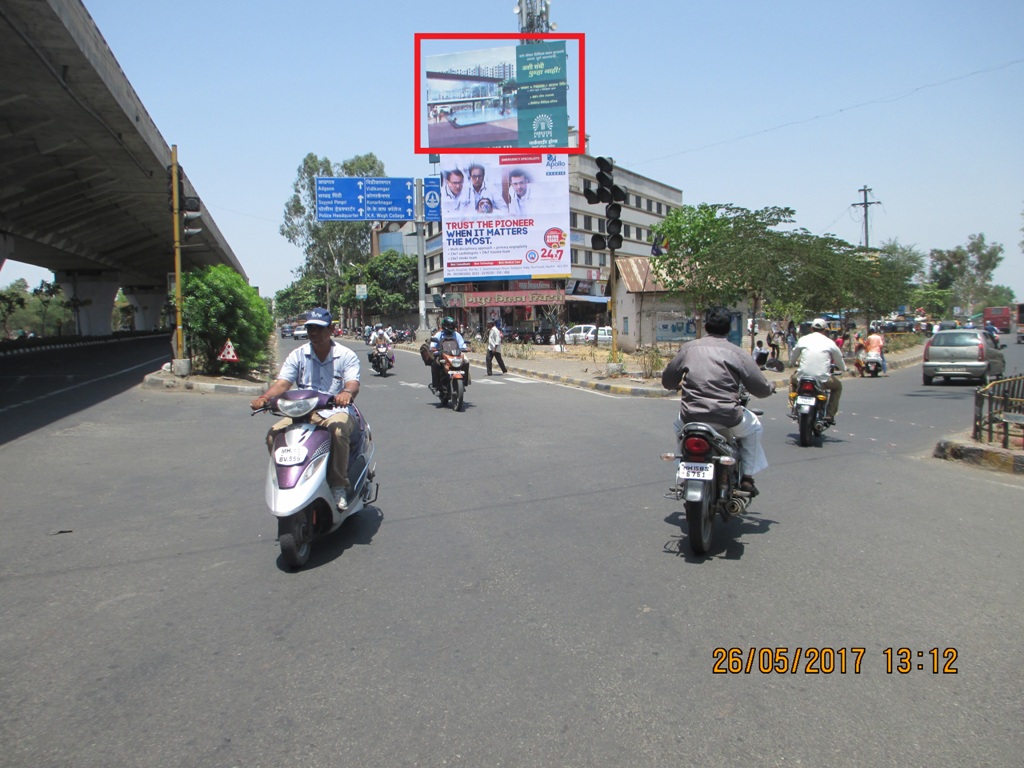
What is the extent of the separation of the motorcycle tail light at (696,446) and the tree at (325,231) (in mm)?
54998

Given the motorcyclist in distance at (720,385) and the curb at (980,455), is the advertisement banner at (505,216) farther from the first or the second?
the motorcyclist in distance at (720,385)

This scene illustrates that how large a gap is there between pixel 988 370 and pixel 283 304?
143 metres

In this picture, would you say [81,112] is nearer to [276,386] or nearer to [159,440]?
[159,440]

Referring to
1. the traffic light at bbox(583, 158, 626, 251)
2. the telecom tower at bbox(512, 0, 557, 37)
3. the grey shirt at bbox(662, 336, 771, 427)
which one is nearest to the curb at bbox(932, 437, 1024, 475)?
the grey shirt at bbox(662, 336, 771, 427)

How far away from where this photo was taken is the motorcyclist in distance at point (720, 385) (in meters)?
5.22

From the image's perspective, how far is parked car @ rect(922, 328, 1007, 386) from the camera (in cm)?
1992

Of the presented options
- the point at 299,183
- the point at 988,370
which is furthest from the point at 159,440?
the point at 299,183

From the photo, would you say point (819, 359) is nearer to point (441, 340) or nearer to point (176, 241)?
point (441, 340)

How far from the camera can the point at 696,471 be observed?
478 cm

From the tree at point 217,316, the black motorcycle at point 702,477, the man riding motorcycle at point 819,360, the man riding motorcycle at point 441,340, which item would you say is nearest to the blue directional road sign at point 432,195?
the tree at point 217,316

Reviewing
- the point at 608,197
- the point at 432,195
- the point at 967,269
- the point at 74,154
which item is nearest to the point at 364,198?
the point at 432,195

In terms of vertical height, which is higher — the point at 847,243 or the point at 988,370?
the point at 847,243

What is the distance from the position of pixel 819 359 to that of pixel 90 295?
5129 cm

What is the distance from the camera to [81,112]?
16469 mm
